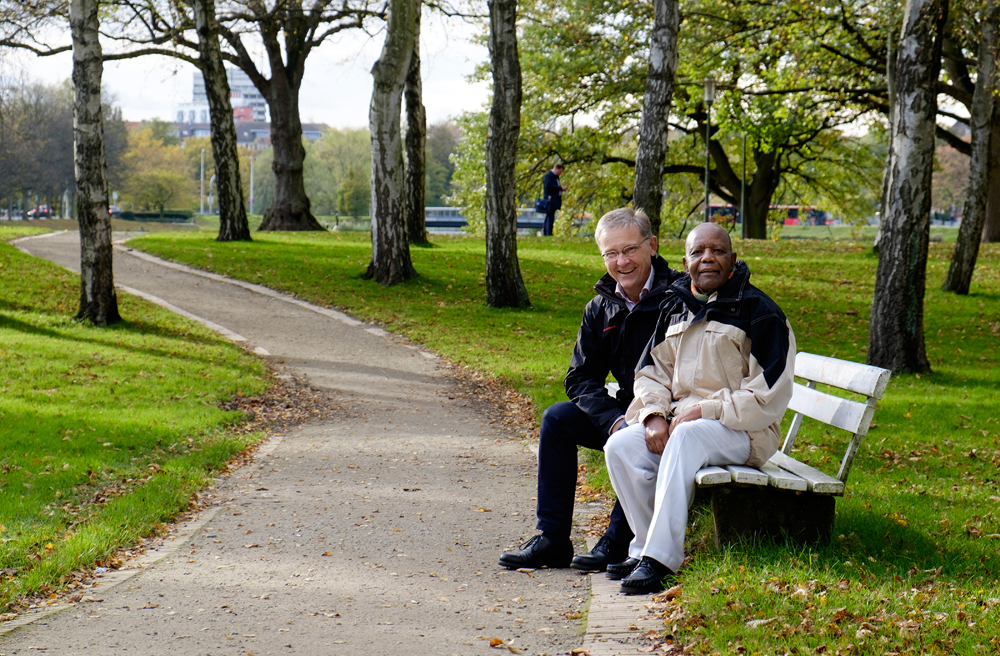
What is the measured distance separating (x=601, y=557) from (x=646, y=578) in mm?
551

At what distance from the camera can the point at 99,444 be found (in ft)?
→ 24.6

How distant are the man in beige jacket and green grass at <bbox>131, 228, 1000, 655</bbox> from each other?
0.98ft

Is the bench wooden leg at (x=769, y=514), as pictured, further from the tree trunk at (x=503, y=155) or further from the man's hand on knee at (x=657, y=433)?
the tree trunk at (x=503, y=155)

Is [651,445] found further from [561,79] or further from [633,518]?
[561,79]

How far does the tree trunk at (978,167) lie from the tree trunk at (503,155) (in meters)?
7.41

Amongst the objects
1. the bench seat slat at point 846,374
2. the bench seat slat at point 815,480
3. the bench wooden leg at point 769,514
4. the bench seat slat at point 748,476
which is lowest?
the bench wooden leg at point 769,514

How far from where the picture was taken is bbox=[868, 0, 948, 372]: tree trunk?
991 cm

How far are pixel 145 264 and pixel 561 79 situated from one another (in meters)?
13.7

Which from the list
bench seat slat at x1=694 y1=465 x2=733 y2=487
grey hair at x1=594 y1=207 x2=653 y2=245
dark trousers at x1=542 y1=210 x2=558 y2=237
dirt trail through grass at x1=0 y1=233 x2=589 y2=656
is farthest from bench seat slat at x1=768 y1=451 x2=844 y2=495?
dark trousers at x1=542 y1=210 x2=558 y2=237

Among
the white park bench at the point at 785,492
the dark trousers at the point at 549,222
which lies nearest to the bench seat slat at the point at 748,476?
the white park bench at the point at 785,492

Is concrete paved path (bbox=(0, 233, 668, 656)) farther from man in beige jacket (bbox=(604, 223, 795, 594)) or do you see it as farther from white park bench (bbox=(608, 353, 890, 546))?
white park bench (bbox=(608, 353, 890, 546))

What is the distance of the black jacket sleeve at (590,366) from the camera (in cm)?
502

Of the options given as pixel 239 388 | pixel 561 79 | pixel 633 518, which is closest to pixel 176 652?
pixel 633 518

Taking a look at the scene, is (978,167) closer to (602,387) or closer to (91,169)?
(602,387)
